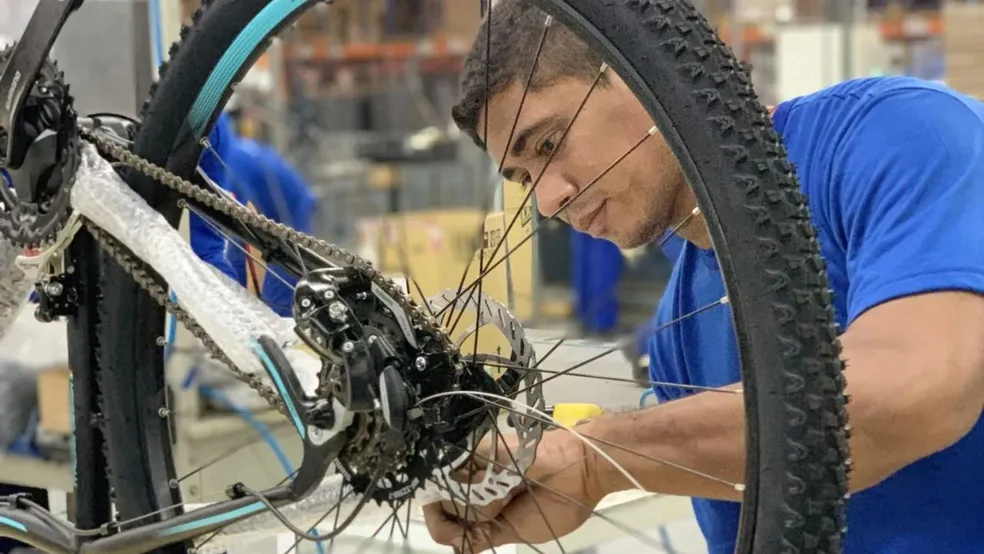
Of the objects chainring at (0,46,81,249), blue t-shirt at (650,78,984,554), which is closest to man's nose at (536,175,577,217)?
blue t-shirt at (650,78,984,554)

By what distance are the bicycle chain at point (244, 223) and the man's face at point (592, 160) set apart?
5.6 inches

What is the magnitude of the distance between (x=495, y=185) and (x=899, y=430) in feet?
1.49

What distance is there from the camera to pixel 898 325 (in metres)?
0.59

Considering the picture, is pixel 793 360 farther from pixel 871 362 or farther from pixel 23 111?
pixel 23 111

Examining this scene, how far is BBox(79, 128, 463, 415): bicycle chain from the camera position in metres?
0.65

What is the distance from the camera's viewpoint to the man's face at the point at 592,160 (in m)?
0.70

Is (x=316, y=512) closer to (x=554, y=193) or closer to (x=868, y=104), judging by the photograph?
(x=554, y=193)

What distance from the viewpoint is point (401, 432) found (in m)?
0.63

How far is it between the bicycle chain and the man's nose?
5.2 inches

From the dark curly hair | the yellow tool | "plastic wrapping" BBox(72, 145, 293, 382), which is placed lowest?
the yellow tool

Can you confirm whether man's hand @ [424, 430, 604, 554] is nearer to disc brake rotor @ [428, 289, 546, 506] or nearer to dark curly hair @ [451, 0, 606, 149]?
disc brake rotor @ [428, 289, 546, 506]

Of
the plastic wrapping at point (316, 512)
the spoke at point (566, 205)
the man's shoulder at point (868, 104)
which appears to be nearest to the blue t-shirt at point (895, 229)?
the man's shoulder at point (868, 104)

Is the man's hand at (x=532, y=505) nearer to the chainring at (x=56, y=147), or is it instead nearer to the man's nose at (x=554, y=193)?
the man's nose at (x=554, y=193)

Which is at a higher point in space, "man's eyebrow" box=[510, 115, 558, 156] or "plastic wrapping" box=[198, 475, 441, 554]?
"man's eyebrow" box=[510, 115, 558, 156]
